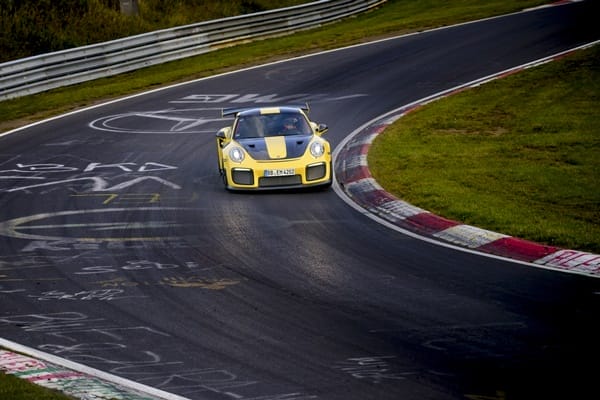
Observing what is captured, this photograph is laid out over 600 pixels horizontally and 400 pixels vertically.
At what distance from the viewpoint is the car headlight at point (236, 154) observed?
1687 cm

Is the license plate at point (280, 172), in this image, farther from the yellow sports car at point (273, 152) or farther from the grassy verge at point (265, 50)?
the grassy verge at point (265, 50)

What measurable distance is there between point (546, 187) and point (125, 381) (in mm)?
9395

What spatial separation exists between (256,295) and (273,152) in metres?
7.13

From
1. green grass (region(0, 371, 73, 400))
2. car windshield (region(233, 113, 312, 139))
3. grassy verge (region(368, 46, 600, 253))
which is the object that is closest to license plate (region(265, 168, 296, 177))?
car windshield (region(233, 113, 312, 139))

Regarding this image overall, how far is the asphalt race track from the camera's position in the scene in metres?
7.72

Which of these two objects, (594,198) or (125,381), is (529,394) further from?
(594,198)

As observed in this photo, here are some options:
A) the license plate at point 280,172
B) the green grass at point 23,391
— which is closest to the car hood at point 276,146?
the license plate at point 280,172

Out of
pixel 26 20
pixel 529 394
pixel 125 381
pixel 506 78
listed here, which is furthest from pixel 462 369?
pixel 26 20

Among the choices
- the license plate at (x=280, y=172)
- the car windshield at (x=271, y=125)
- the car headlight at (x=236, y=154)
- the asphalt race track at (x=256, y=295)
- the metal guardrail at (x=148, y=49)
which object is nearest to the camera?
the asphalt race track at (x=256, y=295)

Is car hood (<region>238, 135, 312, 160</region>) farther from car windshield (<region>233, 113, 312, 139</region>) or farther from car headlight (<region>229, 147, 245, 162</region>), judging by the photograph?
car windshield (<region>233, 113, 312, 139</region>)

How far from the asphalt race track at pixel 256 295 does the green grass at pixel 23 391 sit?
804mm

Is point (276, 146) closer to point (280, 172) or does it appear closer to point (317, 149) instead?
point (317, 149)

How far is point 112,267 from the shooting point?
38.0 ft

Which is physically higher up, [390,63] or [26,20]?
[26,20]
